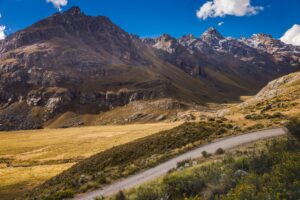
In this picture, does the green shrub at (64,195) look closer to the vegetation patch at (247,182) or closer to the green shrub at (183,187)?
the vegetation patch at (247,182)

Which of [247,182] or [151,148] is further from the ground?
[247,182]

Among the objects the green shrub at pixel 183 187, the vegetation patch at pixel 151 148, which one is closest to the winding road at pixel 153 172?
the vegetation patch at pixel 151 148

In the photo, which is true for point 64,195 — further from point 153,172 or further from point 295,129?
point 295,129

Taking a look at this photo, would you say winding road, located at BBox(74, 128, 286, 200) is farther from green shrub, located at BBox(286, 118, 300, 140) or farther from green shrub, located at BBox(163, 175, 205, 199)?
green shrub, located at BBox(163, 175, 205, 199)

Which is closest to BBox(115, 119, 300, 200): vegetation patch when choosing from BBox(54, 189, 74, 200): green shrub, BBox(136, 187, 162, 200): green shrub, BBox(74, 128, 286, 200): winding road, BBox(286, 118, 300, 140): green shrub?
BBox(136, 187, 162, 200): green shrub

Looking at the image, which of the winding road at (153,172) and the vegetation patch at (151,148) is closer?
the winding road at (153,172)

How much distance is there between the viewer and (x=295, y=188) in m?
9.39

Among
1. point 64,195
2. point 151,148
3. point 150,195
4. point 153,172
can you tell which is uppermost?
point 150,195

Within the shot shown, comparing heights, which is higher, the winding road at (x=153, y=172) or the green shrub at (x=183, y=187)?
the green shrub at (x=183, y=187)

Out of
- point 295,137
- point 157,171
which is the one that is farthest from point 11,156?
point 295,137

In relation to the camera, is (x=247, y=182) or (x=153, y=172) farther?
(x=153, y=172)

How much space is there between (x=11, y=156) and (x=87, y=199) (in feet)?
303

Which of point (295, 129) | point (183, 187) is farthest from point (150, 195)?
point (295, 129)

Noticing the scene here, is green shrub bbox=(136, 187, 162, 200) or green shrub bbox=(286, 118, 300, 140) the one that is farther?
green shrub bbox=(286, 118, 300, 140)
